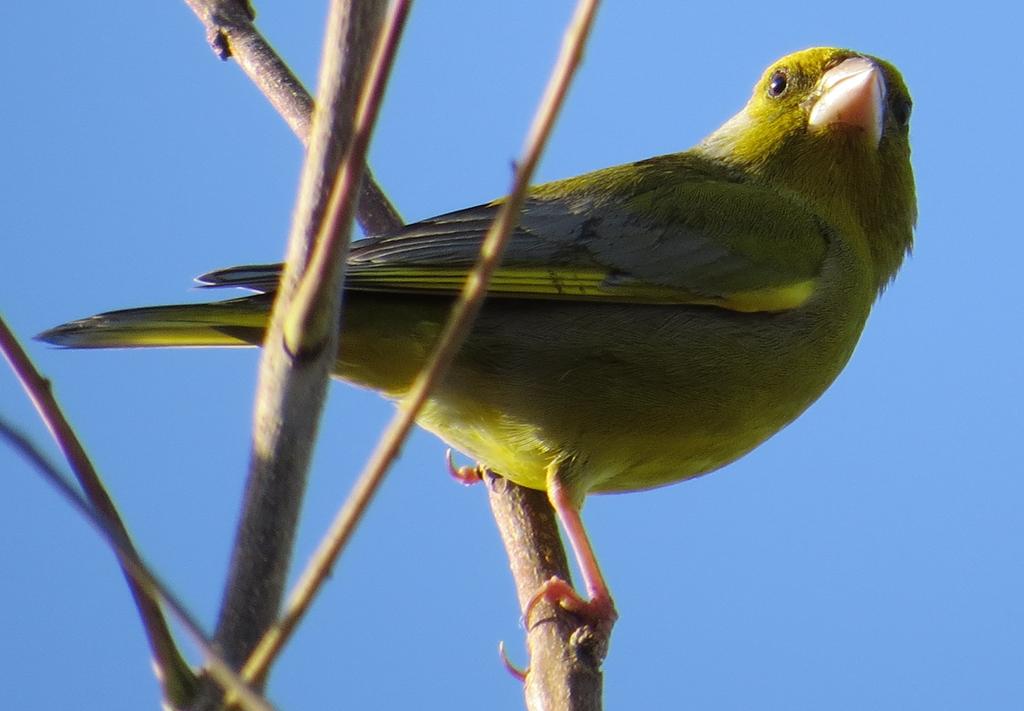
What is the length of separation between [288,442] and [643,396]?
6.25 feet

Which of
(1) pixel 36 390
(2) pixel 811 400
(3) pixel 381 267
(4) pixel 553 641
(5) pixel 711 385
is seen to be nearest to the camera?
(1) pixel 36 390

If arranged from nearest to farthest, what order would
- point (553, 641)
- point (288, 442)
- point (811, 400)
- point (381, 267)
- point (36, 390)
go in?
1. point (36, 390)
2. point (288, 442)
3. point (553, 641)
4. point (381, 267)
5. point (811, 400)

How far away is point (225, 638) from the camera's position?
1.66 metres

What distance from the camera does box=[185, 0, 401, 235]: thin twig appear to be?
152 inches

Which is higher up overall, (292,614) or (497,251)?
(497,251)

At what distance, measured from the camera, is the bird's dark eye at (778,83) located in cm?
448

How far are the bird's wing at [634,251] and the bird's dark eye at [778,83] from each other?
18.2 inches

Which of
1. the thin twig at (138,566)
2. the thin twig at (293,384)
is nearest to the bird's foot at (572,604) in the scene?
the thin twig at (293,384)

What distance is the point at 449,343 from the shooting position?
142 centimetres

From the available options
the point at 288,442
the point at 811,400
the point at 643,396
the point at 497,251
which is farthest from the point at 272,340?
the point at 811,400

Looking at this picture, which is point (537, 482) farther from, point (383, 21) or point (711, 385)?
point (383, 21)

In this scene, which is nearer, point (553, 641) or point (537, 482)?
point (553, 641)

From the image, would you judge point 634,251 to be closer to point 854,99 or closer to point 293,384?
point 854,99

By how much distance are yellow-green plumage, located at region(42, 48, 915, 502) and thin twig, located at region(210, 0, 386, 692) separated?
1.33 m
